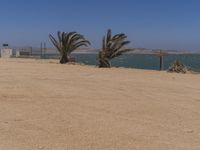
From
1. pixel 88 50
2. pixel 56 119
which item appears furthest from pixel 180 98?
pixel 88 50

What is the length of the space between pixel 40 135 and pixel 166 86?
236 inches

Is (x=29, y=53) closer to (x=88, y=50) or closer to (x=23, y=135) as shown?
(x=88, y=50)

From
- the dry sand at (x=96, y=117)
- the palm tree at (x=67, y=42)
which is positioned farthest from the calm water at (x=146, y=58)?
the dry sand at (x=96, y=117)

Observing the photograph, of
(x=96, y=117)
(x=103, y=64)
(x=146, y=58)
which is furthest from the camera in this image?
(x=146, y=58)

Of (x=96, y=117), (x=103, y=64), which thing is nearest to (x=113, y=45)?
(x=103, y=64)

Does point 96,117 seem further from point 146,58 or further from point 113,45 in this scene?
point 146,58

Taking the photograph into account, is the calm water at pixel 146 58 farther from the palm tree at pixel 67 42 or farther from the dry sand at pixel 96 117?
the dry sand at pixel 96 117

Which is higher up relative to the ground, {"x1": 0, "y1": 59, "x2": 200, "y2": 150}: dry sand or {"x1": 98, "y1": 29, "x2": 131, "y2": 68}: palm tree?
{"x1": 98, "y1": 29, "x2": 131, "y2": 68}: palm tree

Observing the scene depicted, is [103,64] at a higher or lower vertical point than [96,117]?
higher

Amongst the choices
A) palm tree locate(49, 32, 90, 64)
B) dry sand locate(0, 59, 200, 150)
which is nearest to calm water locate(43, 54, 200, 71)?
palm tree locate(49, 32, 90, 64)

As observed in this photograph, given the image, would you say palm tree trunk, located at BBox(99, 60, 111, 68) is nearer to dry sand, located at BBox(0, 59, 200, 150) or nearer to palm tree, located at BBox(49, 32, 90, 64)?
palm tree, located at BBox(49, 32, 90, 64)

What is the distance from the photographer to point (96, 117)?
282 inches

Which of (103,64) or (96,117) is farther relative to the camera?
(103,64)

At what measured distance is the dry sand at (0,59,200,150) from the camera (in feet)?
19.1
